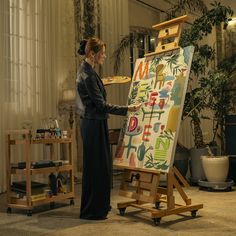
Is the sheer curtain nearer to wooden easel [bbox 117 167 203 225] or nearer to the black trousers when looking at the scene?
the black trousers

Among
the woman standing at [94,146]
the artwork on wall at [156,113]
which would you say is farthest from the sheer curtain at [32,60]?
the artwork on wall at [156,113]

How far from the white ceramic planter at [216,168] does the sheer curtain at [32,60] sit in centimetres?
192

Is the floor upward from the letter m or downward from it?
downward

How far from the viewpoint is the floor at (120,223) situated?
7.98 ft

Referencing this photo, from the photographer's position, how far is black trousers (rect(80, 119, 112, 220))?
277cm

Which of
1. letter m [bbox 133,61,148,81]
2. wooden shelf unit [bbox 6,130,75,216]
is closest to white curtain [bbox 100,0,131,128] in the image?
wooden shelf unit [bbox 6,130,75,216]

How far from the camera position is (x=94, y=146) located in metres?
2.77

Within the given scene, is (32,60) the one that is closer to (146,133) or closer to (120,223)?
(146,133)

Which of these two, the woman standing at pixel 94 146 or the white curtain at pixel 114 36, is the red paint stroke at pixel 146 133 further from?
the white curtain at pixel 114 36

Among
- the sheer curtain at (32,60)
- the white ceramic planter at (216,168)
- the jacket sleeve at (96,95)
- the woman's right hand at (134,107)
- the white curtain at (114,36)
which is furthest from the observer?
the white curtain at (114,36)

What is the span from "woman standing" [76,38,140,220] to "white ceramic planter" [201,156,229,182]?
156 cm

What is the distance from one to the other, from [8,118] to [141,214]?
195cm

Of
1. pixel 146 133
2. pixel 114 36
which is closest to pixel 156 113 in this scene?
pixel 146 133

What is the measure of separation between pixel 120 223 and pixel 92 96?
0.94 meters
